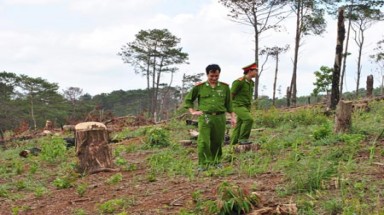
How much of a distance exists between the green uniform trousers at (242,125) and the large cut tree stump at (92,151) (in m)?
2.27

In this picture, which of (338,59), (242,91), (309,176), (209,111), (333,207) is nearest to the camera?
(333,207)

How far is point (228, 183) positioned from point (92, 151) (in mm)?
3822

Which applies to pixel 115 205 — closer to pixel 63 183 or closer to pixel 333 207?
pixel 63 183

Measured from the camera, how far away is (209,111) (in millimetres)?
6223

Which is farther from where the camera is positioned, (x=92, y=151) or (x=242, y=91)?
(x=242, y=91)

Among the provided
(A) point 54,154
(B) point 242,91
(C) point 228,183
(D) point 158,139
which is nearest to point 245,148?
(B) point 242,91

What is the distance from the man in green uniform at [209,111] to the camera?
621cm

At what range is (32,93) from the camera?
39.2 m

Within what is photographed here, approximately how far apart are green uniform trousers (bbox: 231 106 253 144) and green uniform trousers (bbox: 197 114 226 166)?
129cm

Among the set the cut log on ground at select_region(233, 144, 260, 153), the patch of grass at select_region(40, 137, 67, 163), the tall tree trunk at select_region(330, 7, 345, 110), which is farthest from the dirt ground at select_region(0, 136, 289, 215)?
the tall tree trunk at select_region(330, 7, 345, 110)

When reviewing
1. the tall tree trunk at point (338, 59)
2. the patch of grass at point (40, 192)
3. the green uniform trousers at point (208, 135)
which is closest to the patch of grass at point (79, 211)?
the patch of grass at point (40, 192)

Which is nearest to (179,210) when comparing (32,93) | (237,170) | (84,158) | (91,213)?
(91,213)

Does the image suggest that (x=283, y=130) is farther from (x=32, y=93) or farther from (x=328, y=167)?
(x=32, y=93)

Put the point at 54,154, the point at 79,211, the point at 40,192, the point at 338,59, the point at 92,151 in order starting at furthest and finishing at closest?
the point at 338,59
the point at 54,154
the point at 92,151
the point at 40,192
the point at 79,211
